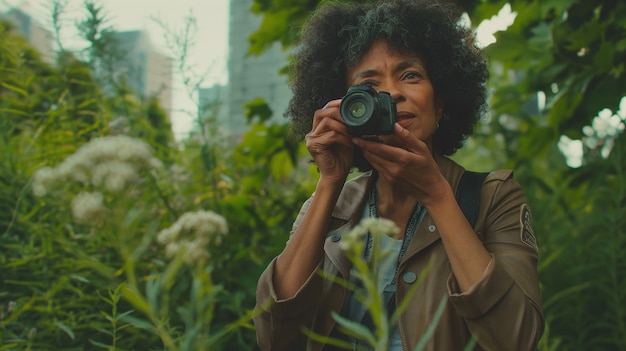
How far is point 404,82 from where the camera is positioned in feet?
5.83

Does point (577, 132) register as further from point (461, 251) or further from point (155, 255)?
point (155, 255)

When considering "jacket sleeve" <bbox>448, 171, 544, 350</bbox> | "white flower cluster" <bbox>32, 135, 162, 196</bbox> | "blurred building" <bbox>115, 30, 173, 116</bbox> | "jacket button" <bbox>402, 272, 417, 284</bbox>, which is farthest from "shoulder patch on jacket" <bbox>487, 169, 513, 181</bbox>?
"blurred building" <bbox>115, 30, 173, 116</bbox>

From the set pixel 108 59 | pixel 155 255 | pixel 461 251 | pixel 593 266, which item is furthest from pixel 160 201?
pixel 593 266

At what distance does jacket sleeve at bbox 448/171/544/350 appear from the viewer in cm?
139

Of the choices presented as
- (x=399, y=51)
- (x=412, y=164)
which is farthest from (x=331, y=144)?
(x=399, y=51)

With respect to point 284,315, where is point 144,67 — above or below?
above

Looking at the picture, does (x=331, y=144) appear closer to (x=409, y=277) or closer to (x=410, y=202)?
(x=410, y=202)

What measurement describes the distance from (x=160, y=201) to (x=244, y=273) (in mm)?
464

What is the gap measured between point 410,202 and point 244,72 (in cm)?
463

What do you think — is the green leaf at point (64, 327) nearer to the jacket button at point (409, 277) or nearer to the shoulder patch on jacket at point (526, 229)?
the jacket button at point (409, 277)

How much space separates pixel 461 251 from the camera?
143 centimetres

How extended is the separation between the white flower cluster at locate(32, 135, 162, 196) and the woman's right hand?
32.1 inches

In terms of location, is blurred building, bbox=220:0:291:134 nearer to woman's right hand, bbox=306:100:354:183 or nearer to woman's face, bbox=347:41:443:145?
woman's face, bbox=347:41:443:145

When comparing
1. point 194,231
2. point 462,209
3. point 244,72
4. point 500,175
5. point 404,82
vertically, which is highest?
point 244,72
